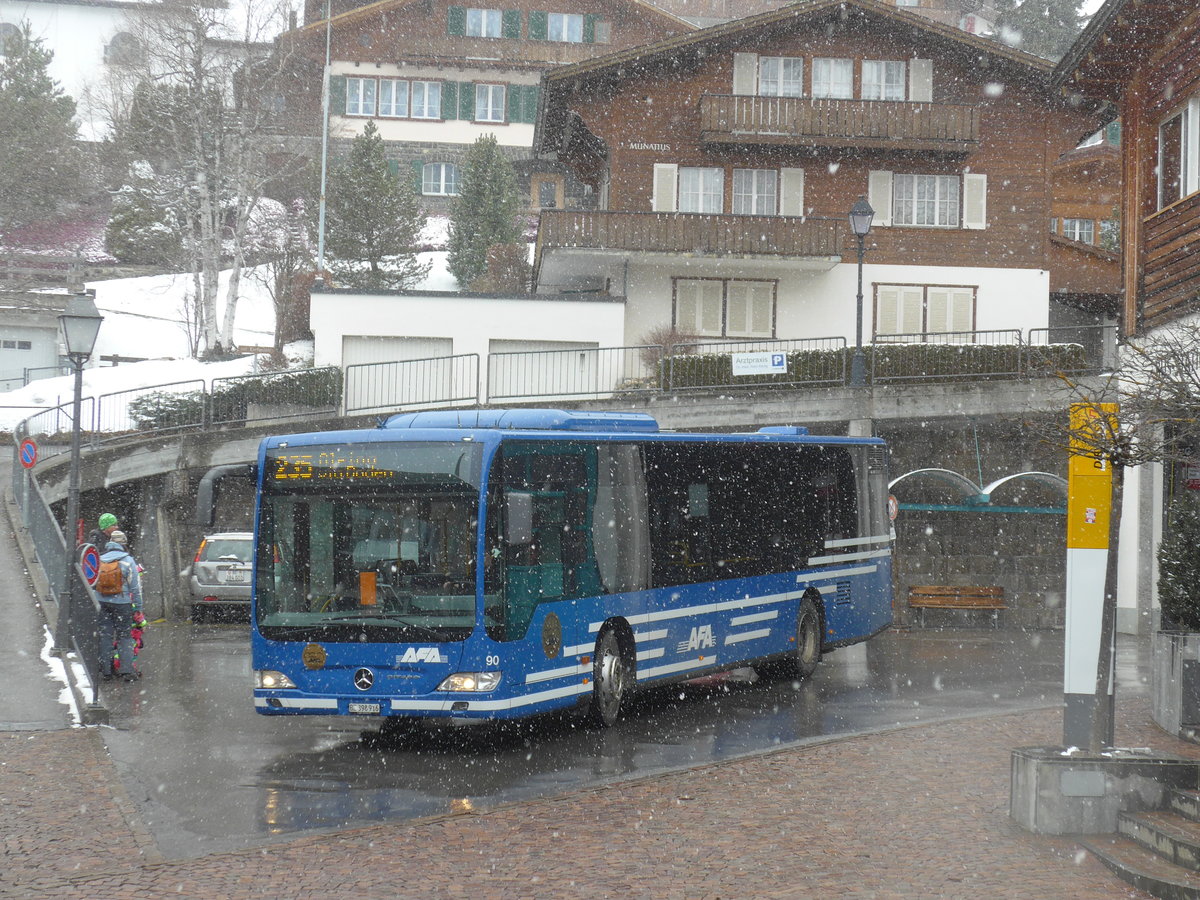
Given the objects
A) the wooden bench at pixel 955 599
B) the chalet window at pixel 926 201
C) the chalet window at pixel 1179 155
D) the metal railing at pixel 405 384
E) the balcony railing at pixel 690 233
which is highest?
the chalet window at pixel 926 201

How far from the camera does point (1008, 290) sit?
40156mm

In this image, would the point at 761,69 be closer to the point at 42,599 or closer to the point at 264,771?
the point at 42,599

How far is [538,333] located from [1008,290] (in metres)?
12.9

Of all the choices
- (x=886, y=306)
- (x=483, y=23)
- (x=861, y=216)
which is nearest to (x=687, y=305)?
(x=886, y=306)

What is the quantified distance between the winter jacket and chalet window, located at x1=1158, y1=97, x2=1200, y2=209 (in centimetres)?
1379

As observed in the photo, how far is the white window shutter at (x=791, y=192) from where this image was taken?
1572 inches

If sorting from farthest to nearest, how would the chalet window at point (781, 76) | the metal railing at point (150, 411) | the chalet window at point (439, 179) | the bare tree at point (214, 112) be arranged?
the chalet window at point (439, 179) < the bare tree at point (214, 112) < the chalet window at point (781, 76) < the metal railing at point (150, 411)

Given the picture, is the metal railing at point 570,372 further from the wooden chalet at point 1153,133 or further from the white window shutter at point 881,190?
the wooden chalet at point 1153,133

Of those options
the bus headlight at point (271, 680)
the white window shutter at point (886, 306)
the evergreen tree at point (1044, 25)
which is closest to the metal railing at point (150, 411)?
the white window shutter at point (886, 306)

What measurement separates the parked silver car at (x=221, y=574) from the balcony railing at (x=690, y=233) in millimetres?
13990

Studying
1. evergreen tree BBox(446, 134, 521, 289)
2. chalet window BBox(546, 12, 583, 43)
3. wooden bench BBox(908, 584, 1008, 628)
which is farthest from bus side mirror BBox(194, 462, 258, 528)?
chalet window BBox(546, 12, 583, 43)

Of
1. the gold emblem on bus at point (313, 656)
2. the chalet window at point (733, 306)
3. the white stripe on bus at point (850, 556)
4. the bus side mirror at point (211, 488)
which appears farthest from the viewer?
the chalet window at point (733, 306)

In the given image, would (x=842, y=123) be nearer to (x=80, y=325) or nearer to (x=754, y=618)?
(x=754, y=618)

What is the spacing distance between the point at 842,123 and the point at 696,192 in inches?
163
